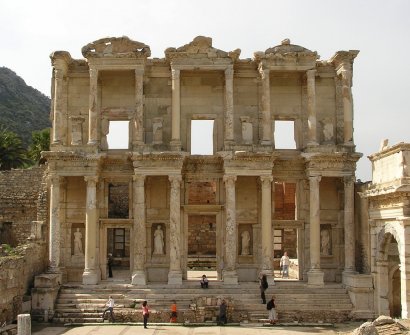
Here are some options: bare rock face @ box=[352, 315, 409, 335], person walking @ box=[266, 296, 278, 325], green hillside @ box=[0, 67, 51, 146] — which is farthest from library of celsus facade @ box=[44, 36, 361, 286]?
green hillside @ box=[0, 67, 51, 146]

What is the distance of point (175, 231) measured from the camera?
25.5m

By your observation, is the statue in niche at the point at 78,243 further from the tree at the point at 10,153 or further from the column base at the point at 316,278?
the tree at the point at 10,153

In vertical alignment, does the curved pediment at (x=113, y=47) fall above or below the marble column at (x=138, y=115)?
above

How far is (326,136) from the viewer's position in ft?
88.9

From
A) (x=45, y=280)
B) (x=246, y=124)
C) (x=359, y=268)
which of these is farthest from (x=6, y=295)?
(x=359, y=268)

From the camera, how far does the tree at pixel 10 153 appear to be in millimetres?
42938

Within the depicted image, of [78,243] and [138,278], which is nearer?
[138,278]

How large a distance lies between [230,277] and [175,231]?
3.01m

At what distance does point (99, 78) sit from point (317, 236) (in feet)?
39.3

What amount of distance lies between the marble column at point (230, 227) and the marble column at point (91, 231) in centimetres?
557

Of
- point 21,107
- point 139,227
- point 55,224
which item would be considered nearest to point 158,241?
point 139,227

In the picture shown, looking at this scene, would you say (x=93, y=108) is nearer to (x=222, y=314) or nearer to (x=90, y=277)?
(x=90, y=277)

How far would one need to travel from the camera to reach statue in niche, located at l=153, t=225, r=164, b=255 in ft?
87.1

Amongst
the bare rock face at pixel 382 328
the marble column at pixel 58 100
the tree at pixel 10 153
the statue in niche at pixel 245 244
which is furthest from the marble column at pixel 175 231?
the tree at pixel 10 153
